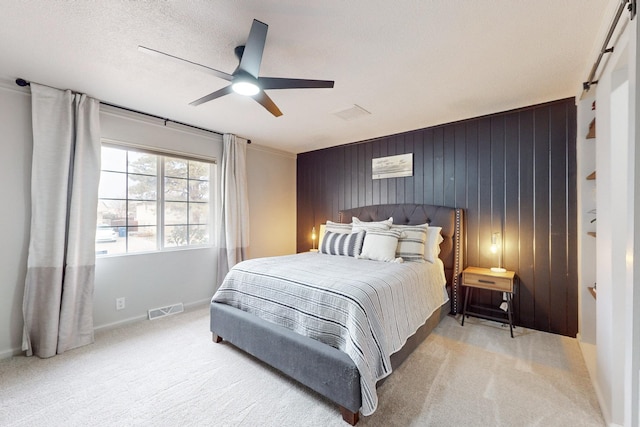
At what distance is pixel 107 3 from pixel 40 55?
39.2 inches

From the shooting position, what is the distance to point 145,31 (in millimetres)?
1685

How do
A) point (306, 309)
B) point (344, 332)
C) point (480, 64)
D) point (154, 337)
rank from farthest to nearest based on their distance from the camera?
point (154, 337) → point (480, 64) → point (306, 309) → point (344, 332)

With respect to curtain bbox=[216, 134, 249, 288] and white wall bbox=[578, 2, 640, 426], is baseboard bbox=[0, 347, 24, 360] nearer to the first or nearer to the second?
curtain bbox=[216, 134, 249, 288]

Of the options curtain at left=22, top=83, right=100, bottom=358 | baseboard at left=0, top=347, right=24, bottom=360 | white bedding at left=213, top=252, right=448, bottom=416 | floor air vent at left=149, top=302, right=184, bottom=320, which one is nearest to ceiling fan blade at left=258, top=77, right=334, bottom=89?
white bedding at left=213, top=252, right=448, bottom=416

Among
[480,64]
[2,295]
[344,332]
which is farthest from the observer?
[2,295]

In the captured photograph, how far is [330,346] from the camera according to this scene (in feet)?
5.60

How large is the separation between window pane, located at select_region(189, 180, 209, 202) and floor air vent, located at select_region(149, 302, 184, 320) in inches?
54.4

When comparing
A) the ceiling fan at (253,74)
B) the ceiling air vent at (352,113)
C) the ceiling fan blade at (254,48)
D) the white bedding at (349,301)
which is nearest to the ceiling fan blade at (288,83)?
the ceiling fan at (253,74)

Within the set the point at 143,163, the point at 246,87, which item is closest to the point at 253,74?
the point at 246,87

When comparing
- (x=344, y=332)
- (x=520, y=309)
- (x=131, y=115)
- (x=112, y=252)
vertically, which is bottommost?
(x=520, y=309)

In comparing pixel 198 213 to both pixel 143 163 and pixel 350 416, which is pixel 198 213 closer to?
pixel 143 163

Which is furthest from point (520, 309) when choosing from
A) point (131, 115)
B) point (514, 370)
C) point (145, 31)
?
point (131, 115)

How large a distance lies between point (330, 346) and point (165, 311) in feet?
8.15

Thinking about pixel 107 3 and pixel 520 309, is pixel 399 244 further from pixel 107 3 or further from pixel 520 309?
pixel 107 3
